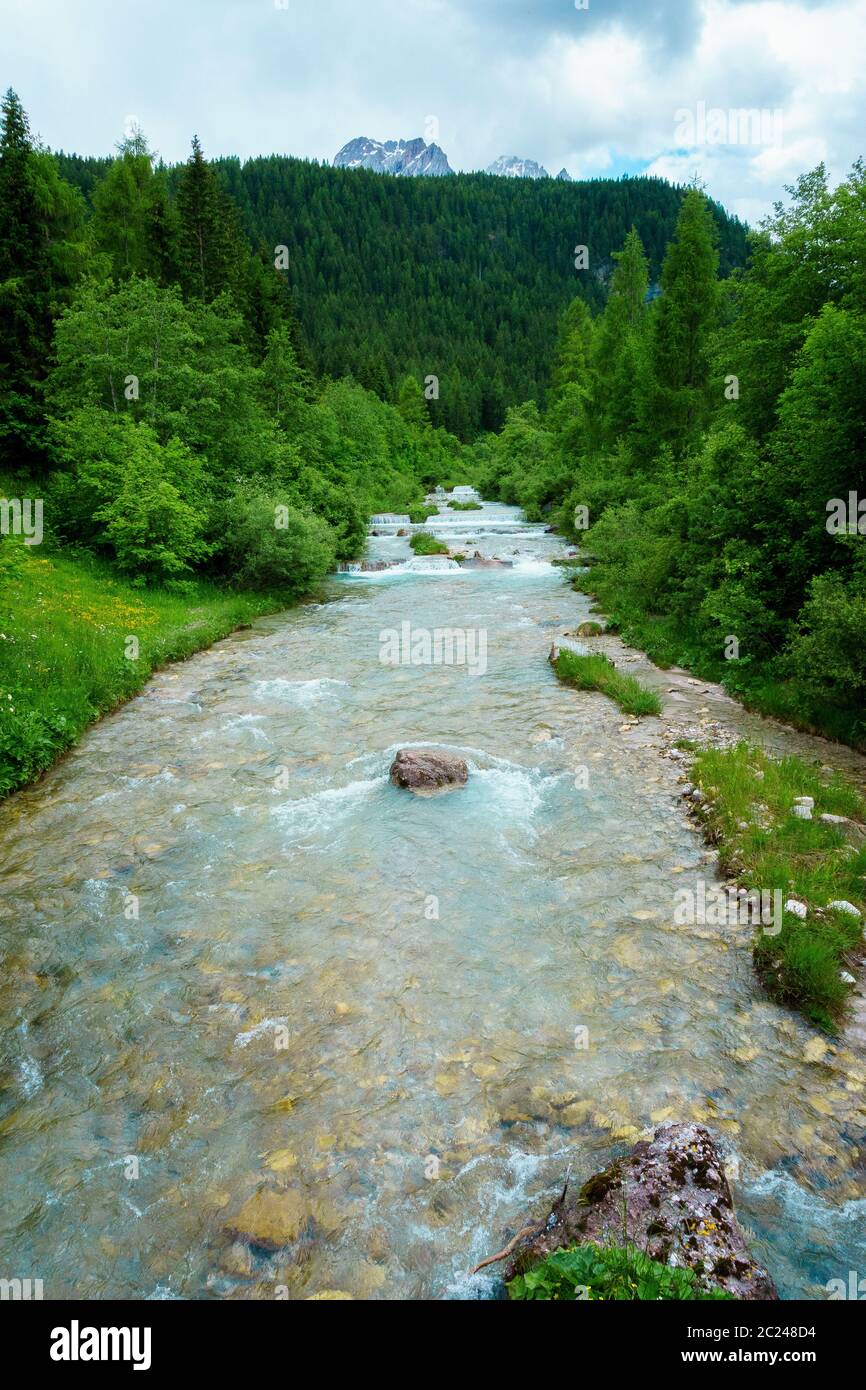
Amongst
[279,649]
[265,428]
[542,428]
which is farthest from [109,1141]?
[542,428]

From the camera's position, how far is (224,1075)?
5773 millimetres

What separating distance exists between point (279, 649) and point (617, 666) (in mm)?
9391

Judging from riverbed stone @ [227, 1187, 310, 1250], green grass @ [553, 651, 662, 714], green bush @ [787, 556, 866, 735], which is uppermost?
green bush @ [787, 556, 866, 735]

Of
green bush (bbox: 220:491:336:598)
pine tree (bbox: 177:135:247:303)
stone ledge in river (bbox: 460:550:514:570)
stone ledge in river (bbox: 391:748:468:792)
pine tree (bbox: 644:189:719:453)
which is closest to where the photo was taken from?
stone ledge in river (bbox: 391:748:468:792)

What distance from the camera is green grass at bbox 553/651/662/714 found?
45.6 ft

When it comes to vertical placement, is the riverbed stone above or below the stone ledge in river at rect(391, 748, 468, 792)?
below

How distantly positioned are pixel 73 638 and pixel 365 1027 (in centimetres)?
1265

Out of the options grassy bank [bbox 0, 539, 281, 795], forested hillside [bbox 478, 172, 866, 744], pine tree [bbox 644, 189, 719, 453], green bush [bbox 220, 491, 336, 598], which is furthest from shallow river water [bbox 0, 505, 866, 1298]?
pine tree [bbox 644, 189, 719, 453]

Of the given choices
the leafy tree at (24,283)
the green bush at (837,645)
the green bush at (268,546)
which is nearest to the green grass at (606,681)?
the green bush at (837,645)

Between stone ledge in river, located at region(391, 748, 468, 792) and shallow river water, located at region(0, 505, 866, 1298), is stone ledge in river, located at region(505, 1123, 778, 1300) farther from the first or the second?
stone ledge in river, located at region(391, 748, 468, 792)

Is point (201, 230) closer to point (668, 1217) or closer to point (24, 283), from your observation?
point (24, 283)

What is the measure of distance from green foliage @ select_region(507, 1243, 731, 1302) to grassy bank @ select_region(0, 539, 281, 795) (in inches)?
395

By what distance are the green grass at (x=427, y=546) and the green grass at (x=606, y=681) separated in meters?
19.8

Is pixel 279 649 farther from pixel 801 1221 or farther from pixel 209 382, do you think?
pixel 801 1221
